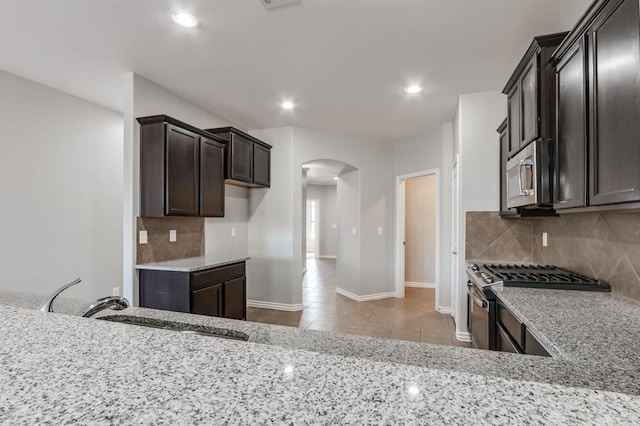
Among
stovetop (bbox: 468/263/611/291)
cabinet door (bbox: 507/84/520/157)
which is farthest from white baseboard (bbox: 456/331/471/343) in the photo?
cabinet door (bbox: 507/84/520/157)

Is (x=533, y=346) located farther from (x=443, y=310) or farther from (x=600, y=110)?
(x=443, y=310)

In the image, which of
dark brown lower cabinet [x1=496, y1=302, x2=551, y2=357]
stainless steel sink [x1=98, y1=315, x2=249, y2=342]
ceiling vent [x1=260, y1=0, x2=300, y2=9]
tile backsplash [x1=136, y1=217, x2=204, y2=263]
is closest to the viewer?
stainless steel sink [x1=98, y1=315, x2=249, y2=342]

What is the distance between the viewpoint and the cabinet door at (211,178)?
346 cm

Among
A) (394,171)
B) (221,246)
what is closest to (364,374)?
(221,246)

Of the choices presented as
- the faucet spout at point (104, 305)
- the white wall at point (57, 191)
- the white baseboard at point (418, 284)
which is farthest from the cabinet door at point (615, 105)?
the white baseboard at point (418, 284)

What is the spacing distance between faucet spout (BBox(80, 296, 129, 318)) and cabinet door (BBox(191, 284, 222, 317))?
1.61 meters

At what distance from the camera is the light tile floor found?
365 cm

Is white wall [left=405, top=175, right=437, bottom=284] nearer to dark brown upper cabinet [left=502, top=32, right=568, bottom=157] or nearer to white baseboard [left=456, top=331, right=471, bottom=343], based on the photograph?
white baseboard [left=456, top=331, right=471, bottom=343]

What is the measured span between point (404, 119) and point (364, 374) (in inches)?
165

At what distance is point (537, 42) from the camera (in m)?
1.89

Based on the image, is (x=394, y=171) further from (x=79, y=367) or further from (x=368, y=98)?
(x=79, y=367)

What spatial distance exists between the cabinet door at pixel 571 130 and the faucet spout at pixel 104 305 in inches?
83.7

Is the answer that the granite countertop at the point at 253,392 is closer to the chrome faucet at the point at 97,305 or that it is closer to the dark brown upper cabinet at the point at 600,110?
the chrome faucet at the point at 97,305

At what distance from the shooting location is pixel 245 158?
4.11 metres
